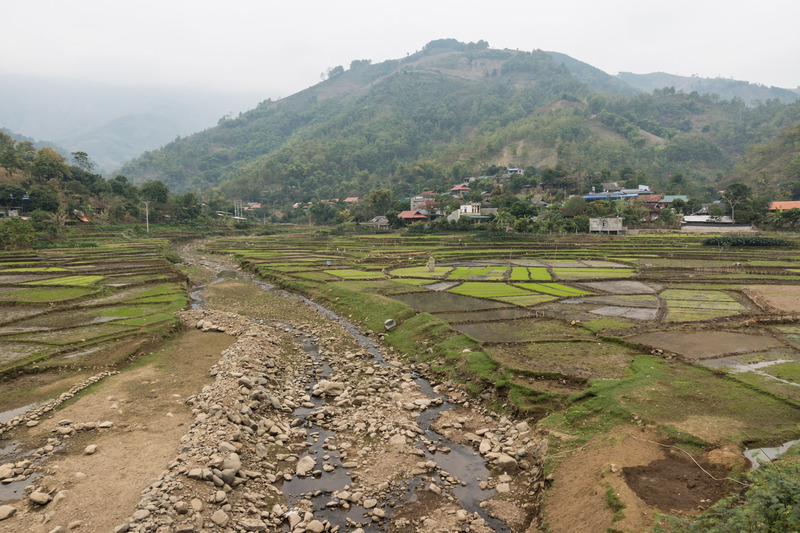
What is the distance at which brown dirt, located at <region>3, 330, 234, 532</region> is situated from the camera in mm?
9453

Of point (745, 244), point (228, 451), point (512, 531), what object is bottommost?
point (512, 531)

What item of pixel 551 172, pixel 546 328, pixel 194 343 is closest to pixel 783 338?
pixel 546 328

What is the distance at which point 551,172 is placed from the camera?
103m

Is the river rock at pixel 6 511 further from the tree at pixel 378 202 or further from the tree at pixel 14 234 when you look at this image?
the tree at pixel 378 202

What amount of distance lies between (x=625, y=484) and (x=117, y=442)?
14124 mm

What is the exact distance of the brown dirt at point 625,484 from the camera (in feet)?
29.2

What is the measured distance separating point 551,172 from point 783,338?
89.3 meters

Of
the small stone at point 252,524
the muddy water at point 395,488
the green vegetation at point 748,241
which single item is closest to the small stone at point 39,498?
the small stone at point 252,524

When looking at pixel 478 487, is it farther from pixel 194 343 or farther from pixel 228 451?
pixel 194 343

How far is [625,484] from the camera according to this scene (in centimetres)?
964

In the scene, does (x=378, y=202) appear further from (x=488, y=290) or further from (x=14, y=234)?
(x=488, y=290)

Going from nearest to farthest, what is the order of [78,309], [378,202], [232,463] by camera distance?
[232,463]
[78,309]
[378,202]

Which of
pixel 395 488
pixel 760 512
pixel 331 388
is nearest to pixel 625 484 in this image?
pixel 760 512

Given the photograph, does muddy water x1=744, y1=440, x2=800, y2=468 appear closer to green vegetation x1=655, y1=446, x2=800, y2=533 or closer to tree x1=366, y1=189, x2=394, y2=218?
green vegetation x1=655, y1=446, x2=800, y2=533
